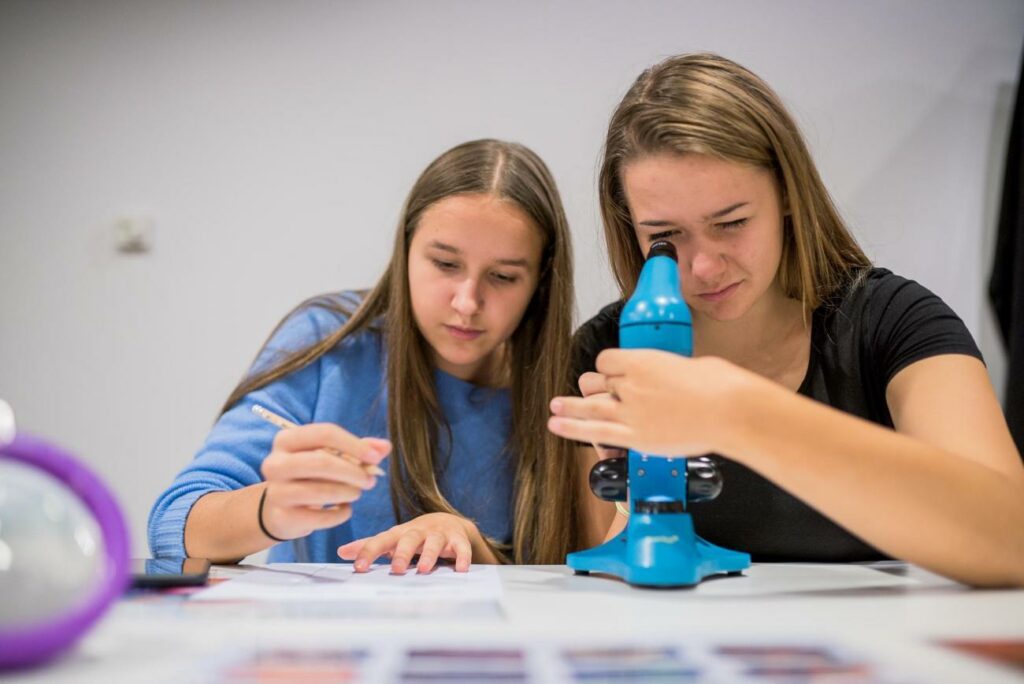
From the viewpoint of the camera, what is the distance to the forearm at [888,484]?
75 centimetres

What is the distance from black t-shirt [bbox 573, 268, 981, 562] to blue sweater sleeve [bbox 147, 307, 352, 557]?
2.05ft

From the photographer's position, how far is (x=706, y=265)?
1083 mm

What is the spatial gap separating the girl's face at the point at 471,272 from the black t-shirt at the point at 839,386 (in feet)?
1.34

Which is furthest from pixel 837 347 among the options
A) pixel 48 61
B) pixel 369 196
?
pixel 48 61

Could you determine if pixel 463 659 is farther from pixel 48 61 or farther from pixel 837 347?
pixel 48 61

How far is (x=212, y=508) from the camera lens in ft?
3.58

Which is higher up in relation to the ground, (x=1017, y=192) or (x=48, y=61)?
(x=48, y=61)

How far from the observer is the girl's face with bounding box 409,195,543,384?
135 centimetres

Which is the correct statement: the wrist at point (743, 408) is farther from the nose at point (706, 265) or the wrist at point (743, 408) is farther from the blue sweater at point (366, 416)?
the blue sweater at point (366, 416)

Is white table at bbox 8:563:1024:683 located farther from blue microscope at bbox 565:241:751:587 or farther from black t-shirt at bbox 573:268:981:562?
black t-shirt at bbox 573:268:981:562

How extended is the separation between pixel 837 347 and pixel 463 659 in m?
0.84

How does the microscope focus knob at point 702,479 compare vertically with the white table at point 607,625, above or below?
above

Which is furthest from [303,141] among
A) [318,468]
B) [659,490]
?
[659,490]

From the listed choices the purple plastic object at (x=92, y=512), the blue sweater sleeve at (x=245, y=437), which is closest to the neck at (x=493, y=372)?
the blue sweater sleeve at (x=245, y=437)
